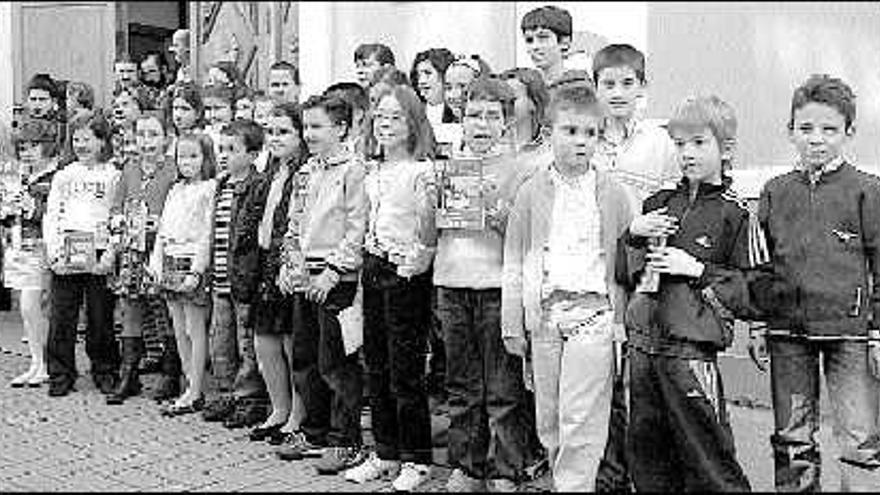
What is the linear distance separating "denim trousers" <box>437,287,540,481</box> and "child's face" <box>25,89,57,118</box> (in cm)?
441

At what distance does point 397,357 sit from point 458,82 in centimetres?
142

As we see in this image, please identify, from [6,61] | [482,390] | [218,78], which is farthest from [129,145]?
[6,61]

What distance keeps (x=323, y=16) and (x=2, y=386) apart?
3592mm

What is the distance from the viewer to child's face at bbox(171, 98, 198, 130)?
7562 mm

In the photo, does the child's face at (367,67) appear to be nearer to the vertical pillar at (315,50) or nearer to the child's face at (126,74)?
the vertical pillar at (315,50)

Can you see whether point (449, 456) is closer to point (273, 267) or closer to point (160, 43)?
point (273, 267)

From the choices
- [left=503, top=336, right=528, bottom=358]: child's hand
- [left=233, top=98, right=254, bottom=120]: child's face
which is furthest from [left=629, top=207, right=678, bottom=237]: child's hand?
[left=233, top=98, right=254, bottom=120]: child's face

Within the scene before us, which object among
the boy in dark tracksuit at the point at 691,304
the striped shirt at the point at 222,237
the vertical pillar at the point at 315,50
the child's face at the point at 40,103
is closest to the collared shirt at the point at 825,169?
the boy in dark tracksuit at the point at 691,304

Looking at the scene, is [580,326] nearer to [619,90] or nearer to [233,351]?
[619,90]

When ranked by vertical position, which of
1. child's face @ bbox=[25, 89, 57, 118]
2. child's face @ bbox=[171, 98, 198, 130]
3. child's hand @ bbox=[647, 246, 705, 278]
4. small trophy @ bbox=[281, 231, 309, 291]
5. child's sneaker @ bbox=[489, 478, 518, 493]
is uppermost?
child's face @ bbox=[25, 89, 57, 118]

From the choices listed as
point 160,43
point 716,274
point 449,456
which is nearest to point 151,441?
point 449,456

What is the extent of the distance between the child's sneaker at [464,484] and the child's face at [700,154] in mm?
1545

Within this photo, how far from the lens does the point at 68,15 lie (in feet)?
42.1

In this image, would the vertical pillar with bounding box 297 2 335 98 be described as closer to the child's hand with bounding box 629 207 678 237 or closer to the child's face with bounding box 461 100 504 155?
the child's face with bounding box 461 100 504 155
